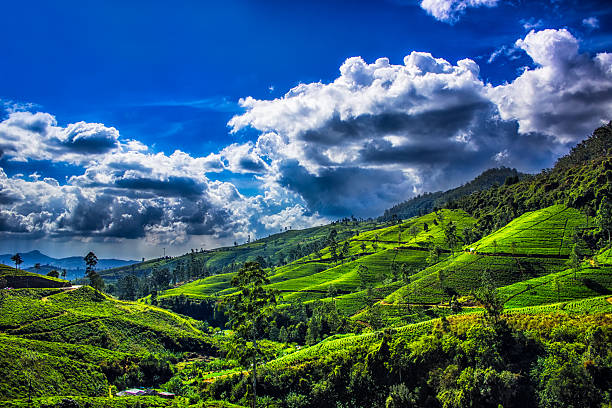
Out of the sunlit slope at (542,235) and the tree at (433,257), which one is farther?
the tree at (433,257)

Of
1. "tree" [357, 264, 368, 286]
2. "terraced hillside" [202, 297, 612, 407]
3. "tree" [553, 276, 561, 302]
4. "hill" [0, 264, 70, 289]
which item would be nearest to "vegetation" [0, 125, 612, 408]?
"terraced hillside" [202, 297, 612, 407]

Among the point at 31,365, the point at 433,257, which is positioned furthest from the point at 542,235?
the point at 31,365

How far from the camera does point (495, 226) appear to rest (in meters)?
172

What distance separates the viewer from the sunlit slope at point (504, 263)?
337 feet

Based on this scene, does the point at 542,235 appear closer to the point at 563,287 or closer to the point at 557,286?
the point at 563,287

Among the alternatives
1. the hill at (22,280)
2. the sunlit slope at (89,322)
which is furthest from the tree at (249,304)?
the hill at (22,280)

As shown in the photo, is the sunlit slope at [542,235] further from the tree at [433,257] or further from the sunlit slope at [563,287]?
the tree at [433,257]

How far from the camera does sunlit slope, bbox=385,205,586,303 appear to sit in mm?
102812

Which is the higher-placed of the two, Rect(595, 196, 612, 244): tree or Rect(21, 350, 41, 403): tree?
Rect(595, 196, 612, 244): tree

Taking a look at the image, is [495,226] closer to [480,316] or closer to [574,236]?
[574,236]

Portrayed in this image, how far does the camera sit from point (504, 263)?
110 metres

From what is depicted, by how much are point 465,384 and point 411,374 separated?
8.18 metres

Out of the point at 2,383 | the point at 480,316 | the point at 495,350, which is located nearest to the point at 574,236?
the point at 480,316

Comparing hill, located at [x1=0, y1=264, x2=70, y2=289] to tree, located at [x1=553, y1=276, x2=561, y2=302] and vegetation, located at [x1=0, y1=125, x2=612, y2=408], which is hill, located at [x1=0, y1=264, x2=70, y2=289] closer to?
vegetation, located at [x1=0, y1=125, x2=612, y2=408]
